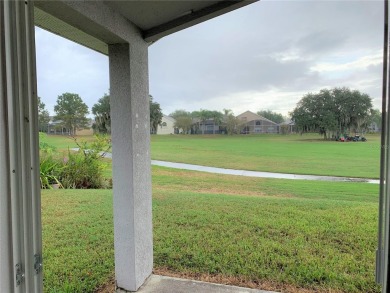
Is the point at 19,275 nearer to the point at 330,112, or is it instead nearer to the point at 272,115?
the point at 330,112

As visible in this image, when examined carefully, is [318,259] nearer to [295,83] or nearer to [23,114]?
[23,114]

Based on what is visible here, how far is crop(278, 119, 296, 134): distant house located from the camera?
705 cm

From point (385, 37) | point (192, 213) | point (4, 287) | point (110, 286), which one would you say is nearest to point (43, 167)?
point (192, 213)

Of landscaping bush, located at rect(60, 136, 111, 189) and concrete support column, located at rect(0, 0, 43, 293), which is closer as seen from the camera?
concrete support column, located at rect(0, 0, 43, 293)

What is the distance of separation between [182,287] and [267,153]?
6741 millimetres

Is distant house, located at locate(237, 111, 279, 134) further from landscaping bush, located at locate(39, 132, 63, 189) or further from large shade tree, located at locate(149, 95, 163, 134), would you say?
landscaping bush, located at locate(39, 132, 63, 189)

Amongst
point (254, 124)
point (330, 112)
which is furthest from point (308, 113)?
point (254, 124)

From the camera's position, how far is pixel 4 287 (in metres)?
0.69

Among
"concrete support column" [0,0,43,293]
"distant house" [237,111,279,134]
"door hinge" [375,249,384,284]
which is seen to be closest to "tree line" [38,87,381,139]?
"distant house" [237,111,279,134]

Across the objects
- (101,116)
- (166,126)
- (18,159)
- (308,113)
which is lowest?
(18,159)

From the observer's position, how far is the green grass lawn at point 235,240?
2596mm

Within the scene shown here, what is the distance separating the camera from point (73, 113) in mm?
6117

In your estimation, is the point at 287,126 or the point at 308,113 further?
the point at 287,126

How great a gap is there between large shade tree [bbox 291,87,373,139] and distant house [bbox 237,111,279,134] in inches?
27.2
